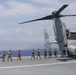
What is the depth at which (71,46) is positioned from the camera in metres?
36.0

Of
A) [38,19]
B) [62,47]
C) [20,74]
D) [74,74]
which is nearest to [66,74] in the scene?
[74,74]

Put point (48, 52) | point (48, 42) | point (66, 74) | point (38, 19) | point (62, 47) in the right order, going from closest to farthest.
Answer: point (66, 74)
point (62, 47)
point (38, 19)
point (48, 52)
point (48, 42)

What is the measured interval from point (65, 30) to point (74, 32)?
724 centimetres

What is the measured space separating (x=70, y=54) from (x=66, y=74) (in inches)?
788

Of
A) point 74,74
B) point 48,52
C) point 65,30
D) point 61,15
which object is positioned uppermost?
point 61,15

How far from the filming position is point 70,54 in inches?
1399

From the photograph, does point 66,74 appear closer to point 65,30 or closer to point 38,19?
point 65,30

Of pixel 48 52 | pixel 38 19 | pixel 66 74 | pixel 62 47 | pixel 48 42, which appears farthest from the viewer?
pixel 48 42

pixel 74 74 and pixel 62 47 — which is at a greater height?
pixel 62 47

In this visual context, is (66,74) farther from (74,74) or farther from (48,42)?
(48,42)

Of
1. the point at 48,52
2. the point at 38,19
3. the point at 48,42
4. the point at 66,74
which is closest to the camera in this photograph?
the point at 66,74

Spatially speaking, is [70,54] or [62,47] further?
[70,54]

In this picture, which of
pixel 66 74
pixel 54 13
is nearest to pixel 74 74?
pixel 66 74

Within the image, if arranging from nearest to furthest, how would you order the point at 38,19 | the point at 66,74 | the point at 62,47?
the point at 66,74
the point at 62,47
the point at 38,19
